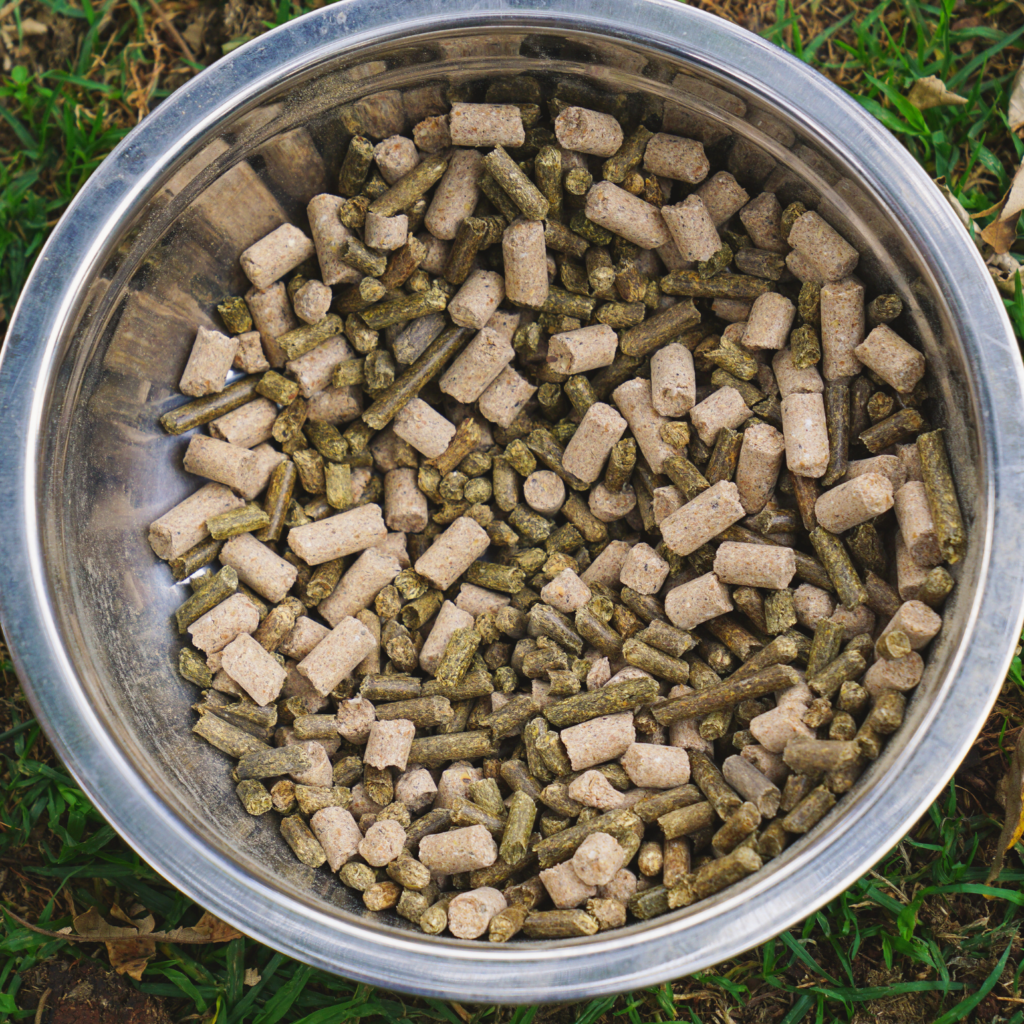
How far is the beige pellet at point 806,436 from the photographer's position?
2494 mm

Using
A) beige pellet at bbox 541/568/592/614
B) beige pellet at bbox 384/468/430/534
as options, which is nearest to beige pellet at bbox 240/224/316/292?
beige pellet at bbox 384/468/430/534

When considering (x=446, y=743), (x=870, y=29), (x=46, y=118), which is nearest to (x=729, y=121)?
(x=870, y=29)

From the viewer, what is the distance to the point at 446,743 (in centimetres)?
254

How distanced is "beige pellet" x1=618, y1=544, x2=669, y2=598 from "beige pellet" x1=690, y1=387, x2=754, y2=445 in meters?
0.39

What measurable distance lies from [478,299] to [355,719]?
1.31 metres

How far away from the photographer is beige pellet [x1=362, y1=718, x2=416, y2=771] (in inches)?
97.7

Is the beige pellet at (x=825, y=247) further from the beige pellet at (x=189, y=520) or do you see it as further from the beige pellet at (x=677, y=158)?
the beige pellet at (x=189, y=520)

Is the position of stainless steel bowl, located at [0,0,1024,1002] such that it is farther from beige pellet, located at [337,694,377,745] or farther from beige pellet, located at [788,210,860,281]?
beige pellet, located at [337,694,377,745]

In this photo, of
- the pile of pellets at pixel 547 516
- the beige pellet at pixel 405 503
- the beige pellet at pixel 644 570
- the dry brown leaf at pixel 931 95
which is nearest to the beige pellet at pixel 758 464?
the pile of pellets at pixel 547 516

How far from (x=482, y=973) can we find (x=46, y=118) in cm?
320

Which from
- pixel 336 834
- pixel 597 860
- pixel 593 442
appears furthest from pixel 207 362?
pixel 597 860

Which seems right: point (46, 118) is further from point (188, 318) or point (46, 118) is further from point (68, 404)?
point (68, 404)

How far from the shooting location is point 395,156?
261cm

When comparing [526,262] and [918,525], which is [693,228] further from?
[918,525]
